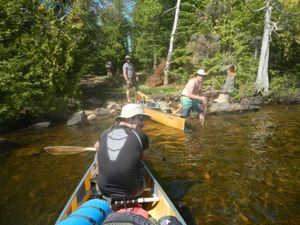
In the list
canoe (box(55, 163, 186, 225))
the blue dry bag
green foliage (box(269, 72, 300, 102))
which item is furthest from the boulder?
green foliage (box(269, 72, 300, 102))

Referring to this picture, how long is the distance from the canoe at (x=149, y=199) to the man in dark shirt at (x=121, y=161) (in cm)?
45

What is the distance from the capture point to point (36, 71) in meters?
13.8

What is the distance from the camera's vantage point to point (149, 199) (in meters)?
5.17

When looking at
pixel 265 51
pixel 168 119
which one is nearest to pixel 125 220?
pixel 168 119

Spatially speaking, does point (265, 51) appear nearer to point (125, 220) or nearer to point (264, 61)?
point (264, 61)

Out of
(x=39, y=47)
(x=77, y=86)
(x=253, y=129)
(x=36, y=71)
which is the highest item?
(x=39, y=47)

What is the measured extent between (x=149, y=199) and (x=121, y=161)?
111 centimetres

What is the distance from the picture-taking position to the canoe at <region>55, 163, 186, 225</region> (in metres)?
4.86

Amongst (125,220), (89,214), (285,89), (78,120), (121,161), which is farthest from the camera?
(285,89)

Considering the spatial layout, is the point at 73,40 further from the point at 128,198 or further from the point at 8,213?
the point at 128,198

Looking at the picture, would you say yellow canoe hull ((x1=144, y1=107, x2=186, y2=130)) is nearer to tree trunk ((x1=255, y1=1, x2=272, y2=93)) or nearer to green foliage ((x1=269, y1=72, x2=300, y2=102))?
tree trunk ((x1=255, y1=1, x2=272, y2=93))

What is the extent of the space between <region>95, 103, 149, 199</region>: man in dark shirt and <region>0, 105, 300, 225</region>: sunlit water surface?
69.0 inches

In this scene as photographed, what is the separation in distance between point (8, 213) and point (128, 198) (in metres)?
3.06

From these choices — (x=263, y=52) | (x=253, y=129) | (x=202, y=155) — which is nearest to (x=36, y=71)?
(x=202, y=155)
